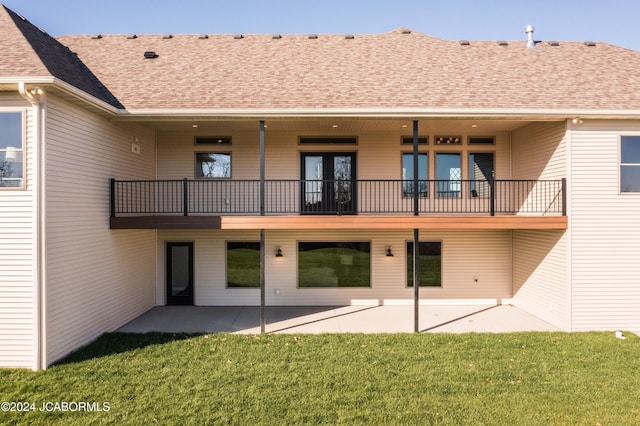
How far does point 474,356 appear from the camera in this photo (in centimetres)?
691

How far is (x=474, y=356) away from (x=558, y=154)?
5878mm

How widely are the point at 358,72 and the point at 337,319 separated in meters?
7.48

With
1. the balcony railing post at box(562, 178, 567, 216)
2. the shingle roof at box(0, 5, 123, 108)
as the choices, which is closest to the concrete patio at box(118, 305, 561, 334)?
the balcony railing post at box(562, 178, 567, 216)

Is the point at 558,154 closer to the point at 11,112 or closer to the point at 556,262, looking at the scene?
the point at 556,262

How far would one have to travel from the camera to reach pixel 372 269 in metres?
11.0

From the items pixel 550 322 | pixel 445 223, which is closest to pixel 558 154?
pixel 445 223

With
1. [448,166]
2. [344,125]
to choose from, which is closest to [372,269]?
[448,166]

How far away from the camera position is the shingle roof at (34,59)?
6486mm

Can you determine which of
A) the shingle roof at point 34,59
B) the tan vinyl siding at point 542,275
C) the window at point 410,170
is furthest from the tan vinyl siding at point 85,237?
the tan vinyl siding at point 542,275

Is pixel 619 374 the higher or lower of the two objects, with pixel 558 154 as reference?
lower

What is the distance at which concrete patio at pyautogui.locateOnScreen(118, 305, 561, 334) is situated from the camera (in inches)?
339

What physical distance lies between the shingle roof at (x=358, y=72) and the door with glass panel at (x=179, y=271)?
4.63 m

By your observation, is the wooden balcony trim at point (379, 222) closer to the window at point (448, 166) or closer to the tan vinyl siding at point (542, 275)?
the tan vinyl siding at point (542, 275)

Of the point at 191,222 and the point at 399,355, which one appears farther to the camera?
the point at 191,222
